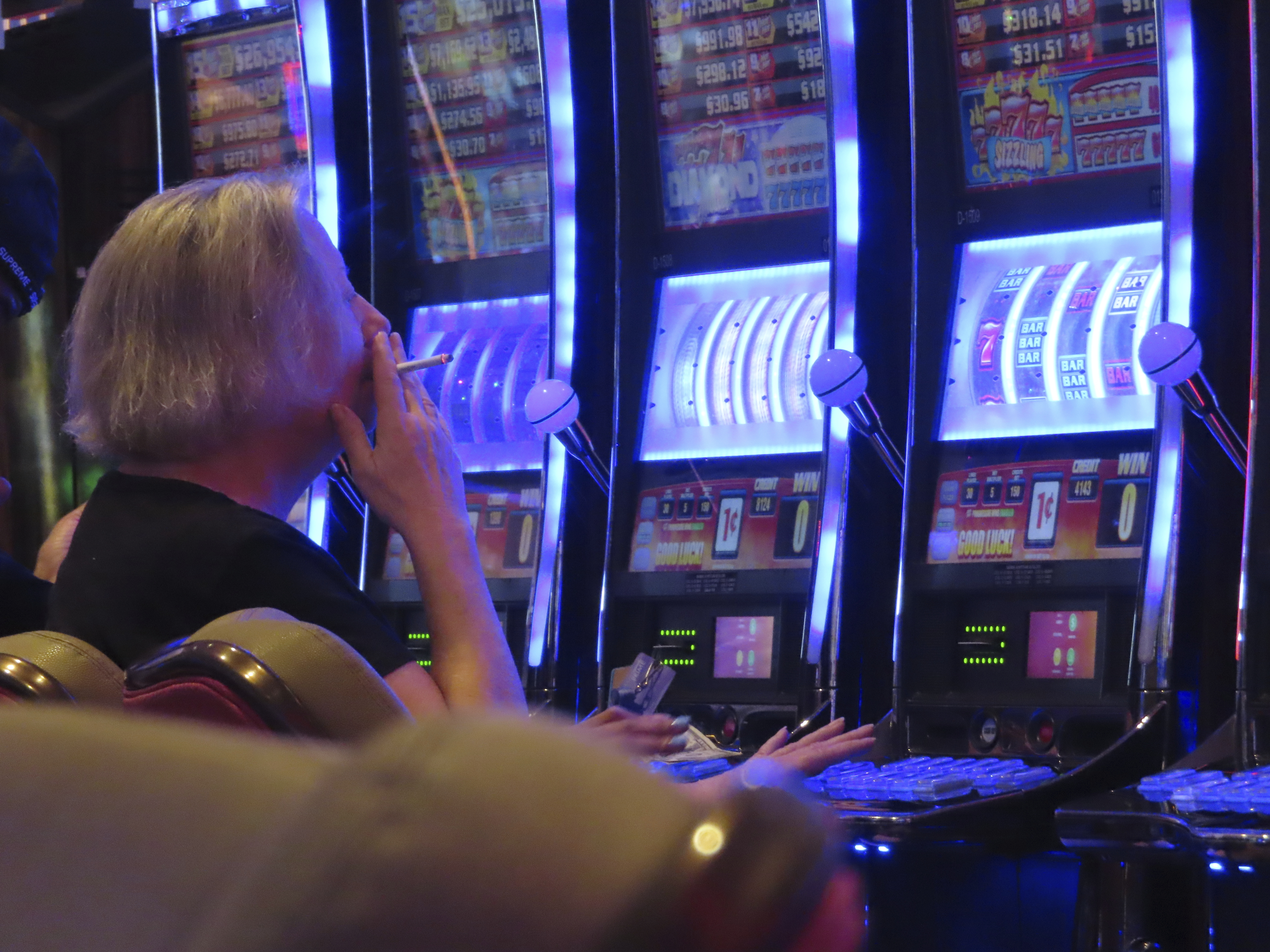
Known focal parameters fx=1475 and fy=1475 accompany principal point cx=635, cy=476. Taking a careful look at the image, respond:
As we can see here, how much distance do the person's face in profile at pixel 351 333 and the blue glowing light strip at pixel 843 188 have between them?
1.64m

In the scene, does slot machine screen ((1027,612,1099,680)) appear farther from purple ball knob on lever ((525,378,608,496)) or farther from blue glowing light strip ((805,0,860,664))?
purple ball knob on lever ((525,378,608,496))

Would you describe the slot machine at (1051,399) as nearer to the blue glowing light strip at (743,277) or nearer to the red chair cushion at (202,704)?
the blue glowing light strip at (743,277)

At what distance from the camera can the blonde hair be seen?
5.26 ft

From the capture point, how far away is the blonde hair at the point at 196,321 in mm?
1604

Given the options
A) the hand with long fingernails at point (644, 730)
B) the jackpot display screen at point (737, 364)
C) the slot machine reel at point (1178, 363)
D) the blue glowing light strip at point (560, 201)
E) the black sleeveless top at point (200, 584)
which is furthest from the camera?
the blue glowing light strip at point (560, 201)

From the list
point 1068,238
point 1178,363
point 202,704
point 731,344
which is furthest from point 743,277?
point 202,704

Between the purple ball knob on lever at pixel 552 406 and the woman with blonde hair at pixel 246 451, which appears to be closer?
the woman with blonde hair at pixel 246 451

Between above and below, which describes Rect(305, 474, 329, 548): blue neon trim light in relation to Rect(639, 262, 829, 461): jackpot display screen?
below

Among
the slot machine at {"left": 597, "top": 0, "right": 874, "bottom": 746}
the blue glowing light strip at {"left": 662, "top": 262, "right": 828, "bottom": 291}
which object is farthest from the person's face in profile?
the blue glowing light strip at {"left": 662, "top": 262, "right": 828, "bottom": 291}

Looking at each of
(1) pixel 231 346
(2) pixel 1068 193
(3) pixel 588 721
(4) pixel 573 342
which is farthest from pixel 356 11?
(3) pixel 588 721

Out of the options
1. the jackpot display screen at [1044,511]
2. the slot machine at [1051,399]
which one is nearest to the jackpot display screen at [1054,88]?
the slot machine at [1051,399]

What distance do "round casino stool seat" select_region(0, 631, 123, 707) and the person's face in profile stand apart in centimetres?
56

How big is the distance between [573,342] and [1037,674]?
152 centimetres

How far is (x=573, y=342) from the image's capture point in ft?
12.7
